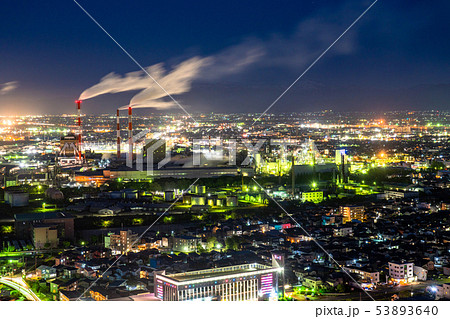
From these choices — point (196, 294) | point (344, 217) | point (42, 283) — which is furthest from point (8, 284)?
point (344, 217)

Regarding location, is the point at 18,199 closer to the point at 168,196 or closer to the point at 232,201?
the point at 168,196

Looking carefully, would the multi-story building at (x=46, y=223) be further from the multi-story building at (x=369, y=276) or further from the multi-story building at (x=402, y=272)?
the multi-story building at (x=402, y=272)

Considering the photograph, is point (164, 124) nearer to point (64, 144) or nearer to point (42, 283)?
point (64, 144)

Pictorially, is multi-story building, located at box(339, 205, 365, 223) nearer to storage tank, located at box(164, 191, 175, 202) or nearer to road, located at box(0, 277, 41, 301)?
storage tank, located at box(164, 191, 175, 202)

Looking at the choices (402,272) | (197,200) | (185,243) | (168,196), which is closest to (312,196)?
(197,200)

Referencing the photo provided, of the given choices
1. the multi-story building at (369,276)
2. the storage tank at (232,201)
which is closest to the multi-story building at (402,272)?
the multi-story building at (369,276)

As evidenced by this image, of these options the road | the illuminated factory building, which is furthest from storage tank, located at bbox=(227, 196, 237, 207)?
the illuminated factory building
